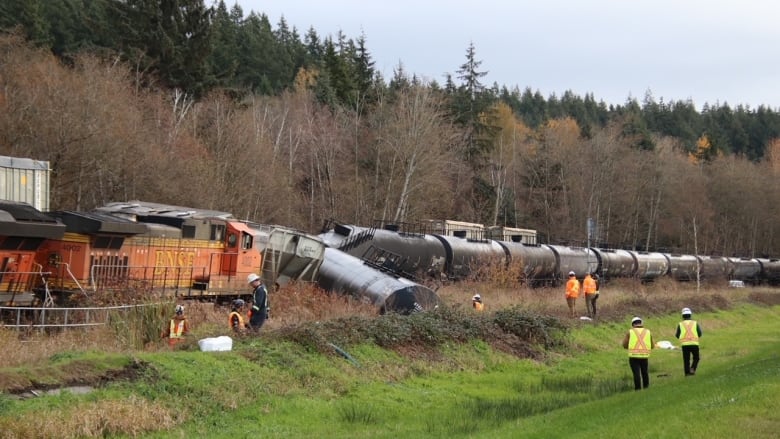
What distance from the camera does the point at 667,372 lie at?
2270 cm

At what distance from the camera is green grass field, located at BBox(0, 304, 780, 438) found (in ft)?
36.1

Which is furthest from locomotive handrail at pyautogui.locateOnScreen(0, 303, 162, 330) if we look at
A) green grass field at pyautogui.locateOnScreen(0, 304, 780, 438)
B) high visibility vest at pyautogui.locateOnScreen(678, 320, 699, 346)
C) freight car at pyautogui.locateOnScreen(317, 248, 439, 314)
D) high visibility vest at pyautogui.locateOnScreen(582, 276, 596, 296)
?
high visibility vest at pyautogui.locateOnScreen(582, 276, 596, 296)

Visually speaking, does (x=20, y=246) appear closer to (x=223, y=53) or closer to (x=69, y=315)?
(x=69, y=315)

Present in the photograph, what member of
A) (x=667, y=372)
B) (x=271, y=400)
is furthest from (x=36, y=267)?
(x=667, y=372)

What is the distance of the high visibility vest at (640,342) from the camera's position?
17.7 metres

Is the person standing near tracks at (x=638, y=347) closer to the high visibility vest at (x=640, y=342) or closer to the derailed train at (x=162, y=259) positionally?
the high visibility vest at (x=640, y=342)

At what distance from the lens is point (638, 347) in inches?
701

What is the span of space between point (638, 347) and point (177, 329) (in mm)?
10704

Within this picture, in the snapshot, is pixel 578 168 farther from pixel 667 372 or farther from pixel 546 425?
pixel 546 425

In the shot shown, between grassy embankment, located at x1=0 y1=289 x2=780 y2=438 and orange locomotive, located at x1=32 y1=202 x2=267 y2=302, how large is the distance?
18.5 feet

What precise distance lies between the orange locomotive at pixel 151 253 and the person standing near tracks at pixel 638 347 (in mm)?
12425

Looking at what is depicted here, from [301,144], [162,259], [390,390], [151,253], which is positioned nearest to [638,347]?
[390,390]

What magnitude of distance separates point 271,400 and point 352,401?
6.24ft

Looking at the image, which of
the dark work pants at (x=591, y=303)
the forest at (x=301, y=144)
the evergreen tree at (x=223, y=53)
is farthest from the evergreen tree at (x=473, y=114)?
the dark work pants at (x=591, y=303)
